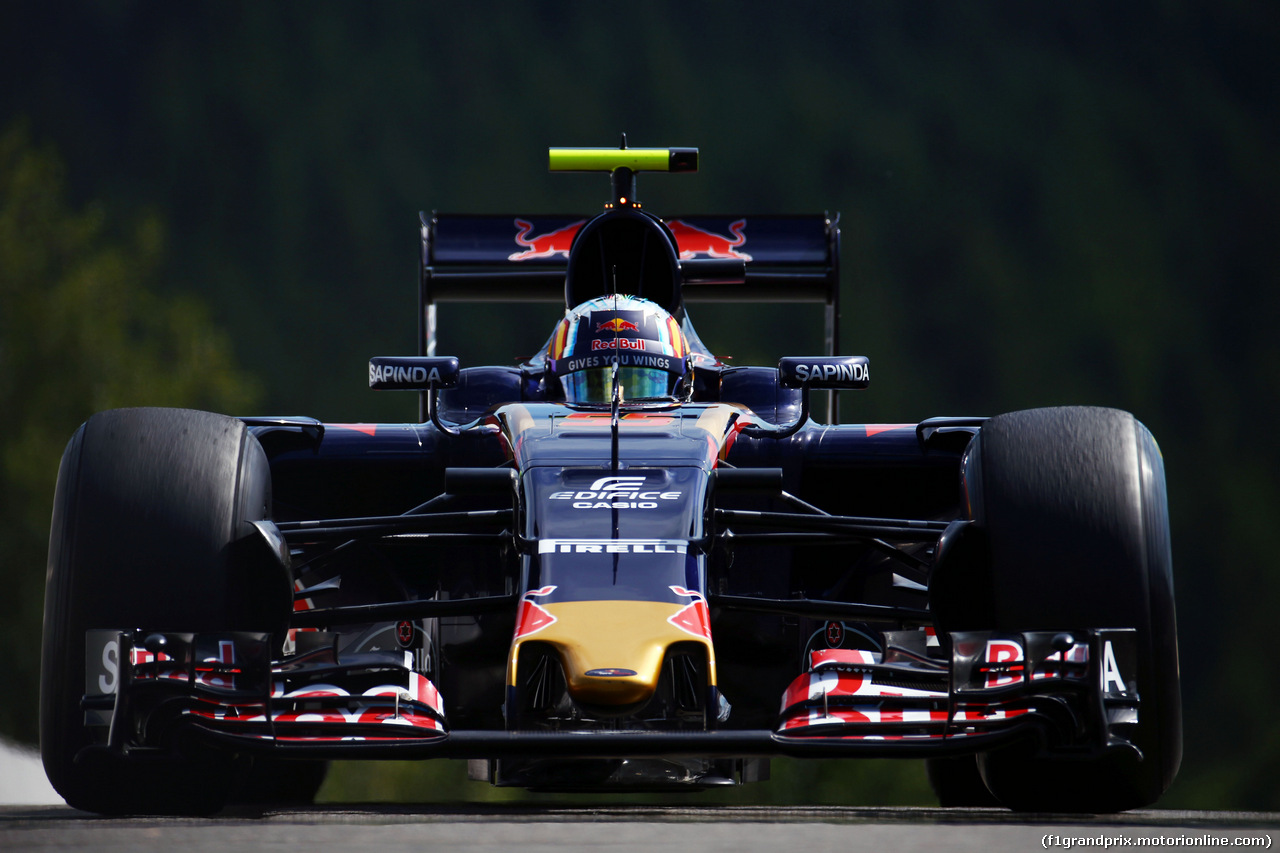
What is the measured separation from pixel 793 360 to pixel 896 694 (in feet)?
5.45

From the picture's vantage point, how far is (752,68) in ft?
209

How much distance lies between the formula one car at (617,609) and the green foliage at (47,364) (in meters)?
25.6

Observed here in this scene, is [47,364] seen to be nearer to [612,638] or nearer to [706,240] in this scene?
[706,240]

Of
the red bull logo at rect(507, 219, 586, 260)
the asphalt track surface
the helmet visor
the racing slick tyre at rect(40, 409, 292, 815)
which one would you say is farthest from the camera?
the red bull logo at rect(507, 219, 586, 260)

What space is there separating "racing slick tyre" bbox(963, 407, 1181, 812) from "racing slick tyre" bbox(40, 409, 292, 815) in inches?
80.9

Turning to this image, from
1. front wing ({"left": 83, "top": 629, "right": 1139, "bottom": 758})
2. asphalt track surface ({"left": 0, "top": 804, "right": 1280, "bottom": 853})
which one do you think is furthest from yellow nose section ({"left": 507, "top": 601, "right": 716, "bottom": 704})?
asphalt track surface ({"left": 0, "top": 804, "right": 1280, "bottom": 853})

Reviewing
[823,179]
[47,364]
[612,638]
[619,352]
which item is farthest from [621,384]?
[823,179]

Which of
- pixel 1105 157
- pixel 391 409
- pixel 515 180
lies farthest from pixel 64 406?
pixel 1105 157

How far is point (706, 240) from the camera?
9422 mm

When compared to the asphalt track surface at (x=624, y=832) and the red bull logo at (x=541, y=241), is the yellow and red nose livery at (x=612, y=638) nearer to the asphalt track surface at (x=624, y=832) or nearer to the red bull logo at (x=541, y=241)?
the asphalt track surface at (x=624, y=832)

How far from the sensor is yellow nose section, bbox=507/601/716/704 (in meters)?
4.29

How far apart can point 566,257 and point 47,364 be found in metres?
26.0

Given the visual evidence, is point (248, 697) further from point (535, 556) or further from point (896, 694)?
point (896, 694)
